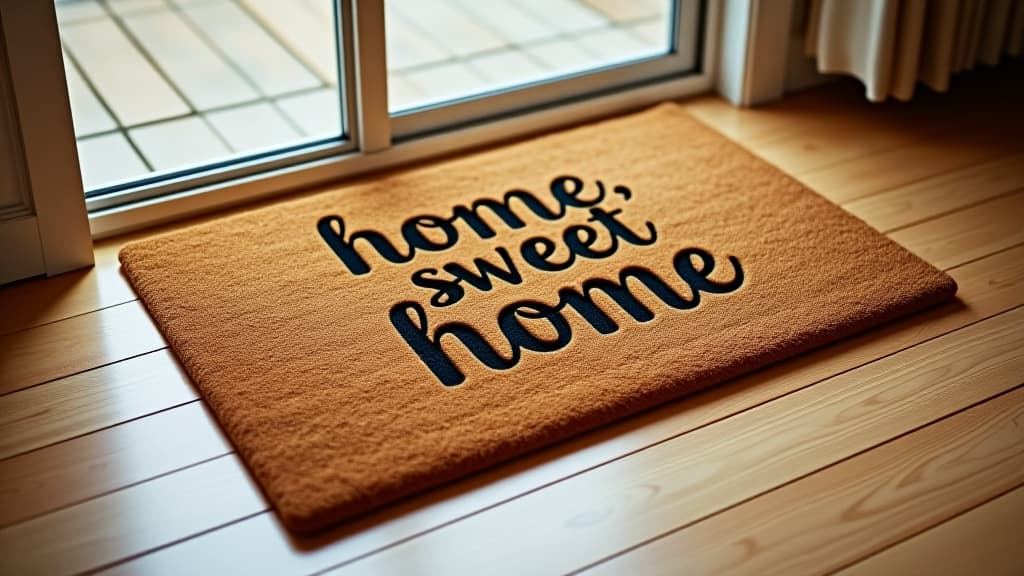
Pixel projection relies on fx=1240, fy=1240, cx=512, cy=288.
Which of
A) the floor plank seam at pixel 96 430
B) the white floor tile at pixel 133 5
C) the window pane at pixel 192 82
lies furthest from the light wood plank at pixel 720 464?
the white floor tile at pixel 133 5

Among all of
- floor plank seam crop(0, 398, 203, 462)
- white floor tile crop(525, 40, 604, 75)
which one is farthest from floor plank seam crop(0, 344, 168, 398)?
white floor tile crop(525, 40, 604, 75)

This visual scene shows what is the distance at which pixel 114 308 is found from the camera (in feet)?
6.59

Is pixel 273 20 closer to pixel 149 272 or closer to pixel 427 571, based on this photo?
pixel 149 272

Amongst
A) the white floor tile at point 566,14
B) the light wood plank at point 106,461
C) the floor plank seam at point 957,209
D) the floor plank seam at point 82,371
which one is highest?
the white floor tile at point 566,14

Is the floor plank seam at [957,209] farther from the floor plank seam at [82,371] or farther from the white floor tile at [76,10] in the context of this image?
the white floor tile at [76,10]

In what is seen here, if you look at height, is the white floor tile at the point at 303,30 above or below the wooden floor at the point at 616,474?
above

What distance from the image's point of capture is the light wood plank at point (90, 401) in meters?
1.73

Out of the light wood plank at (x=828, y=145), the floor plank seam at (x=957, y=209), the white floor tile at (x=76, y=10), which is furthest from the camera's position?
the white floor tile at (x=76, y=10)

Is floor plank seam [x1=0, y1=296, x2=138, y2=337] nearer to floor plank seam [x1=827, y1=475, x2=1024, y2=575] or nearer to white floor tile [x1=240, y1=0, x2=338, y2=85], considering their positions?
white floor tile [x1=240, y1=0, x2=338, y2=85]

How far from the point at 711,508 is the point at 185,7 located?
2099mm

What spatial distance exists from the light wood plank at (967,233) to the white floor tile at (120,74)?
153 centimetres

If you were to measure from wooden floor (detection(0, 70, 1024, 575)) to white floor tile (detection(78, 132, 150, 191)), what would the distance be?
1.13 feet

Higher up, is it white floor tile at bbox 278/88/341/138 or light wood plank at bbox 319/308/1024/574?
white floor tile at bbox 278/88/341/138

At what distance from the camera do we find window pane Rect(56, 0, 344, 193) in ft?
8.18
